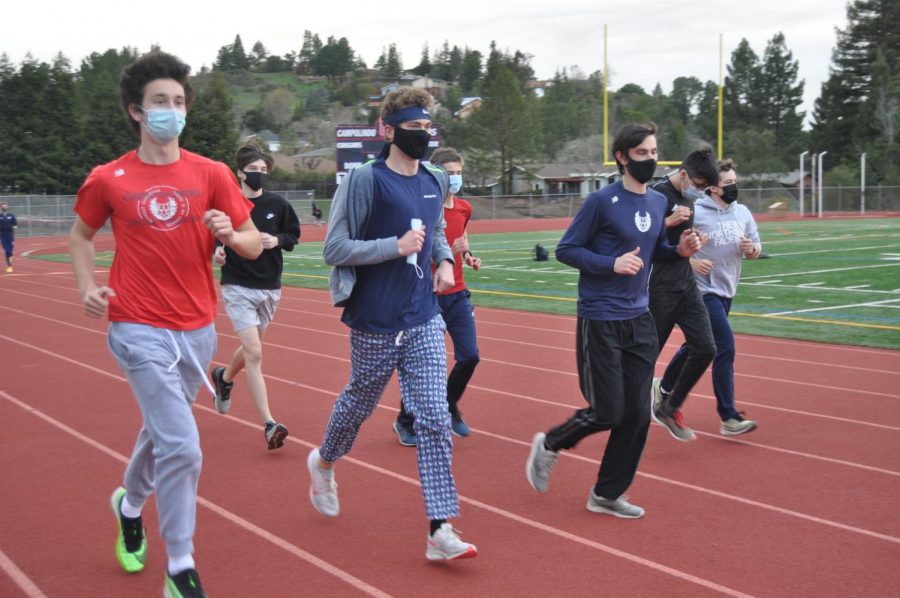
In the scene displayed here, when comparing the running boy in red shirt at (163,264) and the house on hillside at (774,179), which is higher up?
the house on hillside at (774,179)

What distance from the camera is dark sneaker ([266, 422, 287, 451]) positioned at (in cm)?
661

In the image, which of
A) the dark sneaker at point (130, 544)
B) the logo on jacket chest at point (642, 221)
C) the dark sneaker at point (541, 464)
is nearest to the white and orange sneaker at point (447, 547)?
the dark sneaker at point (541, 464)

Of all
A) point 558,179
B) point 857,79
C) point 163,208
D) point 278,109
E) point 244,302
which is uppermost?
point 278,109

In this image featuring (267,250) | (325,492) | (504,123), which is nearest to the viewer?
(325,492)

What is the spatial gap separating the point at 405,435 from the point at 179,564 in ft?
9.94

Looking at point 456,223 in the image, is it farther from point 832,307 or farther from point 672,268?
point 832,307

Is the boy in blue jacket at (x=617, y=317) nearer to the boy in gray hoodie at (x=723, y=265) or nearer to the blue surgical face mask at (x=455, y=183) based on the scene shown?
the blue surgical face mask at (x=455, y=183)

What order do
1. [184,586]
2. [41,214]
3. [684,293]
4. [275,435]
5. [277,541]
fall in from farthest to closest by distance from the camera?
1. [41,214]
2. [684,293]
3. [275,435]
4. [277,541]
5. [184,586]

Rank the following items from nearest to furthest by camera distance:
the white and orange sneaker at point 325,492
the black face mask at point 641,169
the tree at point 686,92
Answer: the white and orange sneaker at point 325,492
the black face mask at point 641,169
the tree at point 686,92

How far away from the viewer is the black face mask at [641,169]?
5.36 meters

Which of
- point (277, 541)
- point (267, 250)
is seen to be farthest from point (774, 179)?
point (277, 541)

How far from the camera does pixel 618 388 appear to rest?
526 centimetres

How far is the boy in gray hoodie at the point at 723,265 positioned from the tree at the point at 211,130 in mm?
62040

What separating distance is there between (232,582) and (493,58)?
368 ft
